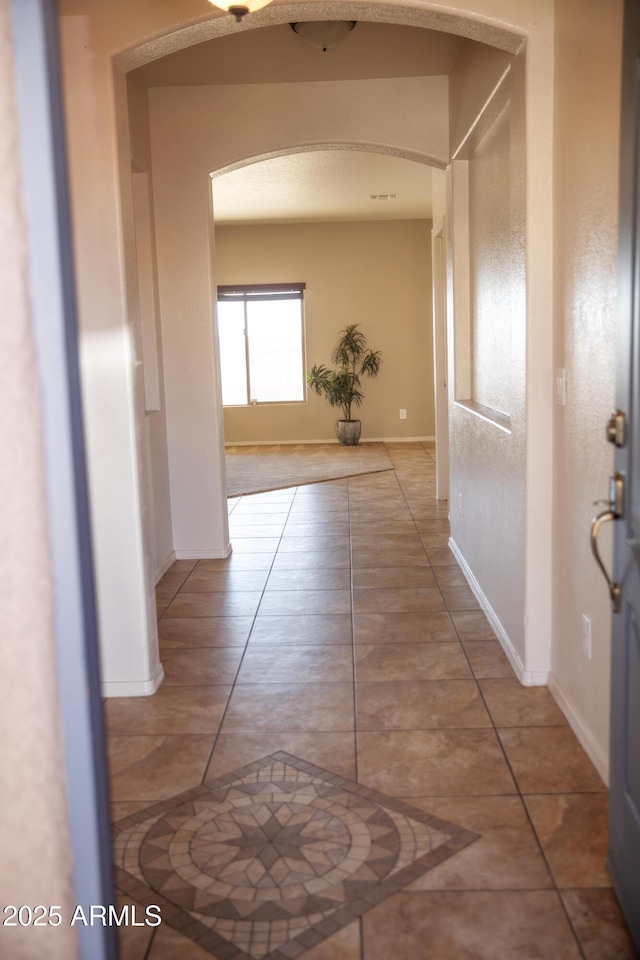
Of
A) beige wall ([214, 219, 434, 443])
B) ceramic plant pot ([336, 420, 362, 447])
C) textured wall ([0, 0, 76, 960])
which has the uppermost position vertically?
beige wall ([214, 219, 434, 443])

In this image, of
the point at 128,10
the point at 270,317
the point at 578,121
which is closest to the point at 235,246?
the point at 270,317

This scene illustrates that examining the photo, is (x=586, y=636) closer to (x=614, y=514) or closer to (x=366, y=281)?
(x=614, y=514)

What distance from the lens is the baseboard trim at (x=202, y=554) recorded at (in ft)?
18.2

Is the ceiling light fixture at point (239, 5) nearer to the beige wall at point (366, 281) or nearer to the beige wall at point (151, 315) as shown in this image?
the beige wall at point (151, 315)

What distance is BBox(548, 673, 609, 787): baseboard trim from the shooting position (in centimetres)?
257

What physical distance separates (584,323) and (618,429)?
958 millimetres

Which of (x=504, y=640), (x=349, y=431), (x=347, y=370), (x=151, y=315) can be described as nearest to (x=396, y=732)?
(x=504, y=640)

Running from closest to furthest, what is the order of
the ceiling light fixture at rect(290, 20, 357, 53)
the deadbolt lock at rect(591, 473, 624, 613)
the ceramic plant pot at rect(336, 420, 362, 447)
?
→ the deadbolt lock at rect(591, 473, 624, 613)
the ceiling light fixture at rect(290, 20, 357, 53)
the ceramic plant pot at rect(336, 420, 362, 447)

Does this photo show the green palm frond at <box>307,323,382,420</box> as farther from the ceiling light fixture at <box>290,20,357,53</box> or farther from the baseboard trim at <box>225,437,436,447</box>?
the ceiling light fixture at <box>290,20,357,53</box>

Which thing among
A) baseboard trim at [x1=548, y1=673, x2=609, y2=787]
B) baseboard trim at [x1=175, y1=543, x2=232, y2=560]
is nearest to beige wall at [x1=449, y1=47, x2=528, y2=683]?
baseboard trim at [x1=548, y1=673, x2=609, y2=787]

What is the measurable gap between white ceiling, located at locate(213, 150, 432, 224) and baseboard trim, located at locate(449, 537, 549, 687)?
11.7 feet

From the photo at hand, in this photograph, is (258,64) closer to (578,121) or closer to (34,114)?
(578,121)

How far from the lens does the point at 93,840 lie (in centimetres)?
117

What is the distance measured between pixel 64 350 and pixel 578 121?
221 centimetres
